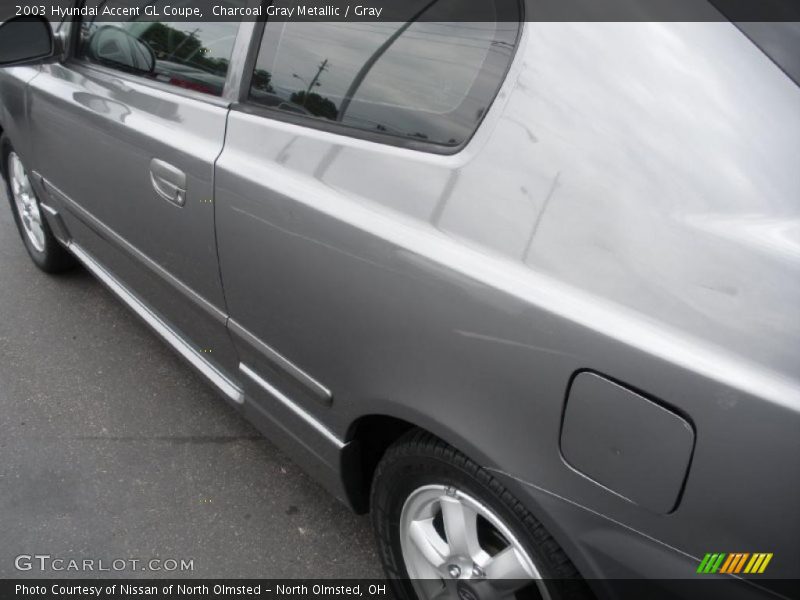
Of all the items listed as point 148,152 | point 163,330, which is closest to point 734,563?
point 148,152

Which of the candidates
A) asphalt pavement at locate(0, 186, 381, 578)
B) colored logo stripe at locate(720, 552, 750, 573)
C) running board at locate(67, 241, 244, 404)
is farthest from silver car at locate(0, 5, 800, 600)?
asphalt pavement at locate(0, 186, 381, 578)

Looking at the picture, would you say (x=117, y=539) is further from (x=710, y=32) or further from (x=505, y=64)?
(x=710, y=32)

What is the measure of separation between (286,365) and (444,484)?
56cm

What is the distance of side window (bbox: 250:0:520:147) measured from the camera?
1.33m

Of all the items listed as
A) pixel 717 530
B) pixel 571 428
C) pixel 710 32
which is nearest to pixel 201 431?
pixel 571 428

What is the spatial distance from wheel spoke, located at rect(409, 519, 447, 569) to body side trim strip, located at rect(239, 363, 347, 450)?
278 mm

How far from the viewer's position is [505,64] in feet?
4.23

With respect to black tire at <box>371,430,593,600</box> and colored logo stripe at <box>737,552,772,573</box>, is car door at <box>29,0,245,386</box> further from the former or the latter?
colored logo stripe at <box>737,552,772,573</box>

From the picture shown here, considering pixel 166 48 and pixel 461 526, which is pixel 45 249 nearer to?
pixel 166 48

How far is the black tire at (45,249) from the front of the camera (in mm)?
3428

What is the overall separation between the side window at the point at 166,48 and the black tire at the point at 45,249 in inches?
42.1

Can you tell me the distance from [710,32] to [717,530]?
80 centimetres

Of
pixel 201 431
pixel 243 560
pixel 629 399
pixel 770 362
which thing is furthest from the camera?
pixel 201 431

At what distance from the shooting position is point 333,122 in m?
A: 1.61
